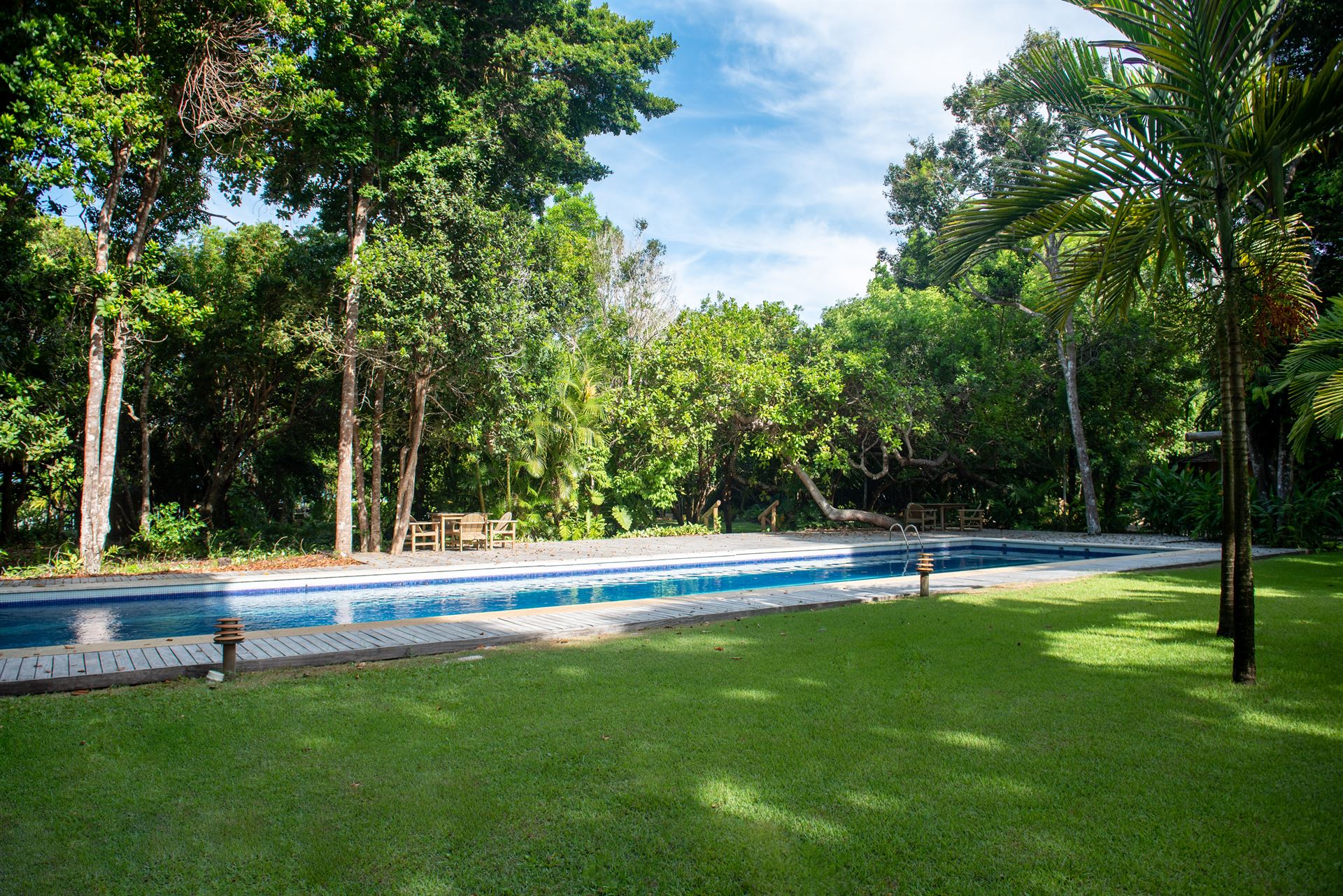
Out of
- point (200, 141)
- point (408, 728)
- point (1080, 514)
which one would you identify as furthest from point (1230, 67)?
point (1080, 514)

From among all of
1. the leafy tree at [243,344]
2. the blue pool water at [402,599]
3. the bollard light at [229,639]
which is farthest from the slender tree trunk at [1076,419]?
the bollard light at [229,639]

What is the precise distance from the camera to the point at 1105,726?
11.2 feet

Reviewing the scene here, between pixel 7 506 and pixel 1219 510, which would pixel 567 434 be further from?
pixel 1219 510

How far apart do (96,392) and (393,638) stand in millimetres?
6707

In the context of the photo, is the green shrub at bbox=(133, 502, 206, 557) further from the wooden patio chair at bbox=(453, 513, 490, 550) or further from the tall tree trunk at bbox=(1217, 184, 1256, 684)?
the tall tree trunk at bbox=(1217, 184, 1256, 684)

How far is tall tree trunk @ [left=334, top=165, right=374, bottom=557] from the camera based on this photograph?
456 inches

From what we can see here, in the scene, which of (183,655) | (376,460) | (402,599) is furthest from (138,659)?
(376,460)

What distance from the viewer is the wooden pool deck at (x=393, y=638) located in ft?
14.8

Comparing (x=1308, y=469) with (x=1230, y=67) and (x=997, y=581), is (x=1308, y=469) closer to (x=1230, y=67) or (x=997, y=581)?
(x=997, y=581)

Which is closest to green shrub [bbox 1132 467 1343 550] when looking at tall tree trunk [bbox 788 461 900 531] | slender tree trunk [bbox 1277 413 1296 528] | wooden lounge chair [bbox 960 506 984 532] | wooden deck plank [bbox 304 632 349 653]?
slender tree trunk [bbox 1277 413 1296 528]

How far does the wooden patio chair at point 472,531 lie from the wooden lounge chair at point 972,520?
11388mm

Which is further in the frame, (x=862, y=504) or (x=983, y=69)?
(x=983, y=69)

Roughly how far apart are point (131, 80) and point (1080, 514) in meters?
19.1

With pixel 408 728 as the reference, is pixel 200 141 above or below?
above
